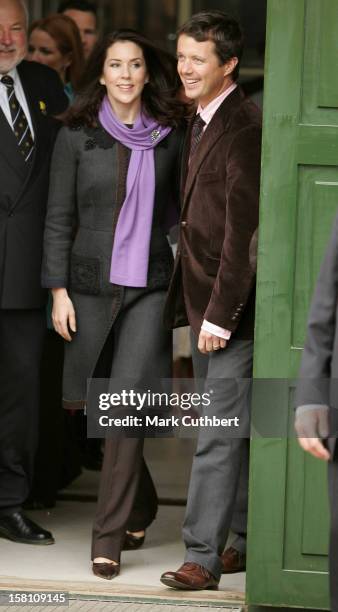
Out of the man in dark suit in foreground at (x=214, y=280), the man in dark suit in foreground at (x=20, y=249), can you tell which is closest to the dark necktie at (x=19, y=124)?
the man in dark suit in foreground at (x=20, y=249)

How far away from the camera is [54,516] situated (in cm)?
570

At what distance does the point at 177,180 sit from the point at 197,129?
0.28m

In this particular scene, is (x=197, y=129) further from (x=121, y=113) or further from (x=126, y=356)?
(x=126, y=356)

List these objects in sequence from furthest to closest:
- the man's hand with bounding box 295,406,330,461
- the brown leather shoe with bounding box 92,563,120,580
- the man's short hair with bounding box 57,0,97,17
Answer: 1. the man's short hair with bounding box 57,0,97,17
2. the brown leather shoe with bounding box 92,563,120,580
3. the man's hand with bounding box 295,406,330,461

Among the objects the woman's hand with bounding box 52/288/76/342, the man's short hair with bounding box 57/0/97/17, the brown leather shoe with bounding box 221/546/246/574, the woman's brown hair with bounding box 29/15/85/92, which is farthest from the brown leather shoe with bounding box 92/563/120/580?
the man's short hair with bounding box 57/0/97/17

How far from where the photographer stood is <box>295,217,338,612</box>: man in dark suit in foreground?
123 inches

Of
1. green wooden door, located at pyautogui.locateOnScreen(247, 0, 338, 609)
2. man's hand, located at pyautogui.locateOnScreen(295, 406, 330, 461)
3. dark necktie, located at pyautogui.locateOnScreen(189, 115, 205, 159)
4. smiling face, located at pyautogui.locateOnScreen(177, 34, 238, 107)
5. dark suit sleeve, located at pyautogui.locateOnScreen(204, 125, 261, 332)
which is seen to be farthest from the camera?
dark necktie, located at pyautogui.locateOnScreen(189, 115, 205, 159)

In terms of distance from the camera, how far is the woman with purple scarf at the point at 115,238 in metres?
4.75

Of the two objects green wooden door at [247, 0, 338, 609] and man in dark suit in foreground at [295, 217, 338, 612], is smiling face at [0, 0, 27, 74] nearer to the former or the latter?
green wooden door at [247, 0, 338, 609]

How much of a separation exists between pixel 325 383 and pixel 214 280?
1414 mm

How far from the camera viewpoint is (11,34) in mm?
5125

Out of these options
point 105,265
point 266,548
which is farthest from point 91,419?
point 266,548

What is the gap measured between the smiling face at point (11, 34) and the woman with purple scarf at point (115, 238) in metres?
0.41

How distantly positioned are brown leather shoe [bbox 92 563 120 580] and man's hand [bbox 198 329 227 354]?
0.87 meters
